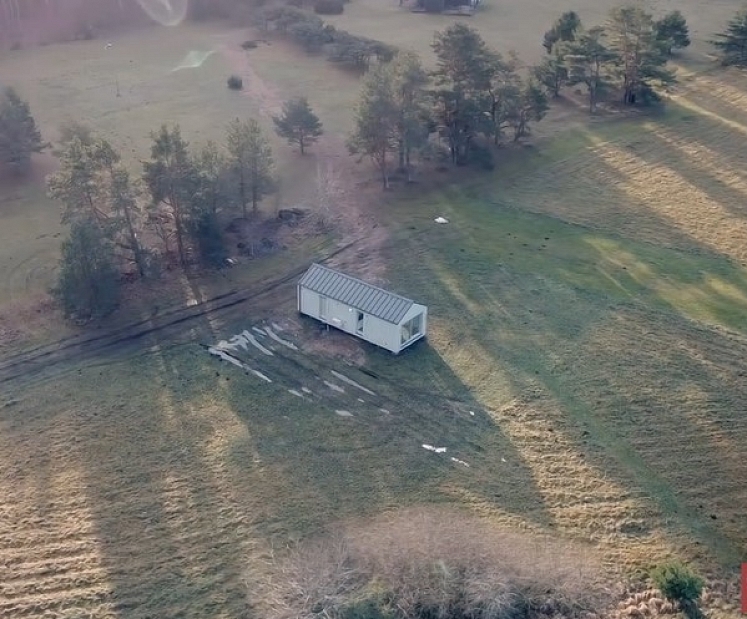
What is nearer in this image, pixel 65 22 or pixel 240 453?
pixel 240 453

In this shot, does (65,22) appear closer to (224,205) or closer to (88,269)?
(224,205)

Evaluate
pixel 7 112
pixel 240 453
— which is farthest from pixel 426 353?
pixel 7 112

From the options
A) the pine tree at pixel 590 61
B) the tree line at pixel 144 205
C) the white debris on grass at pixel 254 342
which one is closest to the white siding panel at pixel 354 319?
the white debris on grass at pixel 254 342

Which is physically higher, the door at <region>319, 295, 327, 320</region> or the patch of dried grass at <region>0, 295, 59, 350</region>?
the door at <region>319, 295, 327, 320</region>

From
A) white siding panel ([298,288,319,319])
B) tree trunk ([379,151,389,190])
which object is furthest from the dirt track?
tree trunk ([379,151,389,190])

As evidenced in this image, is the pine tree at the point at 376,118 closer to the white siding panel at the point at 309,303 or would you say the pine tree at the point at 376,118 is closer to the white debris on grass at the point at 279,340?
the white siding panel at the point at 309,303

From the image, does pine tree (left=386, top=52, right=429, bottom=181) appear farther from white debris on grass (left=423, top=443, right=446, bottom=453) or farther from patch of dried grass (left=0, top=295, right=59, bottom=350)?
white debris on grass (left=423, top=443, right=446, bottom=453)
